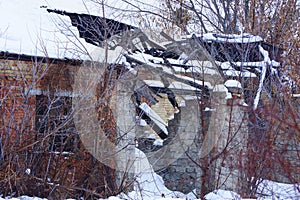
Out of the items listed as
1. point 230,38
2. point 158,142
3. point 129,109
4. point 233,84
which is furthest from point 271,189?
point 230,38

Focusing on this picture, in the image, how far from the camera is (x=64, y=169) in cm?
559

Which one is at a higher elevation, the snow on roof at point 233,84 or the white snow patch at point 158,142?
the snow on roof at point 233,84

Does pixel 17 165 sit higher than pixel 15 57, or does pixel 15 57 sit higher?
pixel 15 57

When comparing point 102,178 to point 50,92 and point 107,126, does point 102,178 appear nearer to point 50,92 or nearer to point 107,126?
point 107,126

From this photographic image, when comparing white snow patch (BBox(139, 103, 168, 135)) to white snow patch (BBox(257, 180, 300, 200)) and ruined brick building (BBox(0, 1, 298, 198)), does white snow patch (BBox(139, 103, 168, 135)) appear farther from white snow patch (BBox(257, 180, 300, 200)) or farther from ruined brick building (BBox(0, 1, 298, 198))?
white snow patch (BBox(257, 180, 300, 200))

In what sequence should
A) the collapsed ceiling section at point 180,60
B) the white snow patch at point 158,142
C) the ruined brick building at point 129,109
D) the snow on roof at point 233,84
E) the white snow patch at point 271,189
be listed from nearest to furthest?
the white snow patch at point 271,189
the ruined brick building at point 129,109
the snow on roof at point 233,84
the collapsed ceiling section at point 180,60
the white snow patch at point 158,142

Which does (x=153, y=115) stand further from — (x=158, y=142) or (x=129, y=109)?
(x=129, y=109)

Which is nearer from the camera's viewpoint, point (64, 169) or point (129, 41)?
point (64, 169)

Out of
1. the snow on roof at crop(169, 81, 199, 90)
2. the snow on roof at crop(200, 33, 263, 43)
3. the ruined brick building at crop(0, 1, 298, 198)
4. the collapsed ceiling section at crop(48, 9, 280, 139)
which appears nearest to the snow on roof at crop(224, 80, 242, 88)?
the ruined brick building at crop(0, 1, 298, 198)

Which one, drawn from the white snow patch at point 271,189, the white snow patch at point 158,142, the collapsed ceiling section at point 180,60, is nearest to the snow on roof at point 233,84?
the collapsed ceiling section at point 180,60

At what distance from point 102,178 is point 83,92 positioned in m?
1.42

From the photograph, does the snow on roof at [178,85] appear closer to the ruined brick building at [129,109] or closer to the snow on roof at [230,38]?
the ruined brick building at [129,109]

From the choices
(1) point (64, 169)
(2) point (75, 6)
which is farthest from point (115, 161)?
(2) point (75, 6)

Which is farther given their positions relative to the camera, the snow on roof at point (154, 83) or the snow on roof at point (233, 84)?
the snow on roof at point (154, 83)
